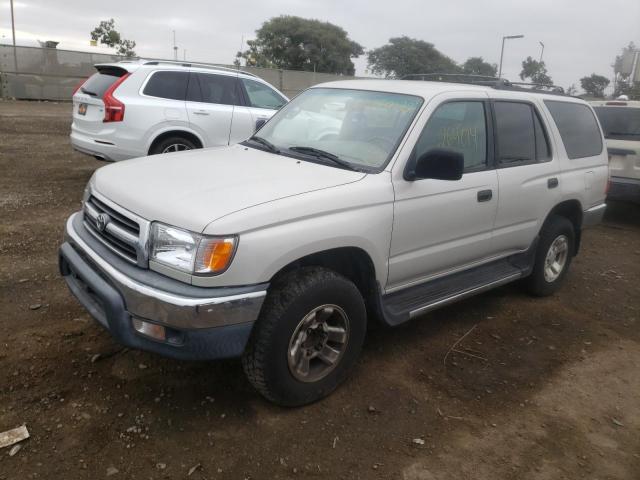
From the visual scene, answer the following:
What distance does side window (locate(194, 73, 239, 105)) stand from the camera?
809cm


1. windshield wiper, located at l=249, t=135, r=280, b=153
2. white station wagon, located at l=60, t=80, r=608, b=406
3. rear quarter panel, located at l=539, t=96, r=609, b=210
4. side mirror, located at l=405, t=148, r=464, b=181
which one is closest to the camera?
white station wagon, located at l=60, t=80, r=608, b=406

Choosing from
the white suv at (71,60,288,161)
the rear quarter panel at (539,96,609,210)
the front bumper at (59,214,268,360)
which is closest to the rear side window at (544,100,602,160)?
the rear quarter panel at (539,96,609,210)

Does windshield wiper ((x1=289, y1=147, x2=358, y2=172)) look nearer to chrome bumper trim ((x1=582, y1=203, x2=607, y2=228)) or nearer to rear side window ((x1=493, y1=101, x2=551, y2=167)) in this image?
rear side window ((x1=493, y1=101, x2=551, y2=167))

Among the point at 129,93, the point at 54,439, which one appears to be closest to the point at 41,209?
the point at 129,93

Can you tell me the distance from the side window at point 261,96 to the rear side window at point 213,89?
0.22 m

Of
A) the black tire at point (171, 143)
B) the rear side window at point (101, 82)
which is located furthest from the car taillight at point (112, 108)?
the black tire at point (171, 143)

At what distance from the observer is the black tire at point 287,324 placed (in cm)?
285

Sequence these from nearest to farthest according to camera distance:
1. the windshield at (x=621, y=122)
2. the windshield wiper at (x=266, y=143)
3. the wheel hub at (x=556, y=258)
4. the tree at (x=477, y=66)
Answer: the windshield wiper at (x=266, y=143) < the wheel hub at (x=556, y=258) < the windshield at (x=621, y=122) < the tree at (x=477, y=66)

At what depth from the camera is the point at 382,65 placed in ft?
214

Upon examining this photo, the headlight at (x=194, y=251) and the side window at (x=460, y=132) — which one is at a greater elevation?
the side window at (x=460, y=132)

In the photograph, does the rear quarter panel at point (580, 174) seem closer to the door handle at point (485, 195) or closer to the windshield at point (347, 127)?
the door handle at point (485, 195)

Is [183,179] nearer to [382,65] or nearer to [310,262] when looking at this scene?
[310,262]

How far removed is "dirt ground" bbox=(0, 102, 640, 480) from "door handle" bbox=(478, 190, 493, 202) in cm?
110

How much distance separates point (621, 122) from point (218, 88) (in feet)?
19.6
